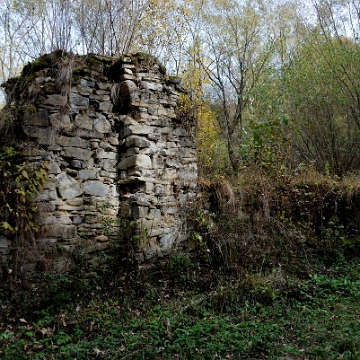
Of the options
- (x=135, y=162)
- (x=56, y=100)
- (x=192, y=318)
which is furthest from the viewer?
(x=135, y=162)

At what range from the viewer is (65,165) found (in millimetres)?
5418

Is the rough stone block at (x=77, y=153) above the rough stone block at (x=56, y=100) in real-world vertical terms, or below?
below

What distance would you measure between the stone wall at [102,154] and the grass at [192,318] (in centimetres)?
51

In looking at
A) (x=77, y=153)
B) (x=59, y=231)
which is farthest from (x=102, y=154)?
(x=59, y=231)

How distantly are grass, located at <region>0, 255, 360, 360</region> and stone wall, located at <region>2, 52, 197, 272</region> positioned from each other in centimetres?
51

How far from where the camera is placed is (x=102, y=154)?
5750 mm

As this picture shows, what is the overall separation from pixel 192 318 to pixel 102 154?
2.66 m

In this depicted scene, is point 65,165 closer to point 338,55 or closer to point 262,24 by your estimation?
point 338,55

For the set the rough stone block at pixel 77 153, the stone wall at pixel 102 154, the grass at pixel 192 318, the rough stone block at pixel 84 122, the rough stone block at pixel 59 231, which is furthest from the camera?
the rough stone block at pixel 84 122

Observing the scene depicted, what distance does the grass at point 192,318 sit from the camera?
12.7 ft

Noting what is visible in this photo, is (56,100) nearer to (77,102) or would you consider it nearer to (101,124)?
(77,102)

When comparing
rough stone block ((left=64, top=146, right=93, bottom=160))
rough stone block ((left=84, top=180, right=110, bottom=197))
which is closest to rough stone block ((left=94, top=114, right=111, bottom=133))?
rough stone block ((left=64, top=146, right=93, bottom=160))

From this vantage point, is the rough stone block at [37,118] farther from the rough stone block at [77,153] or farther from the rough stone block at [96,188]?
the rough stone block at [96,188]

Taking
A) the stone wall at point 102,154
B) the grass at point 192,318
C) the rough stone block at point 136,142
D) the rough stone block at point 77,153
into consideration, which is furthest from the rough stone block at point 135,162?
the grass at point 192,318
